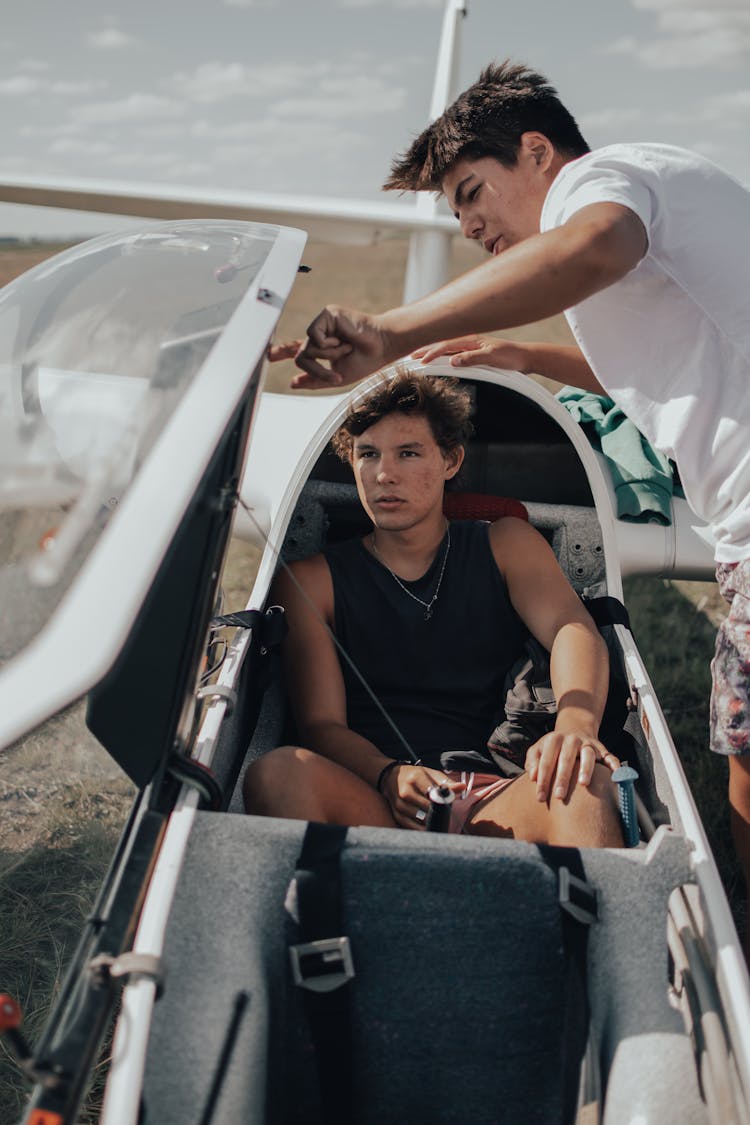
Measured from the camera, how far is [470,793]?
2076 mm

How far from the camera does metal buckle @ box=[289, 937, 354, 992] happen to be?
1481 mm

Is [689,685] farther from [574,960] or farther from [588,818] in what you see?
[574,960]

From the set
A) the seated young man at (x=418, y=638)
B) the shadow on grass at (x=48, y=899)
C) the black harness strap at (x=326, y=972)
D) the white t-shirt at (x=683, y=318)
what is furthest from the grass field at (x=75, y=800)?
the white t-shirt at (x=683, y=318)

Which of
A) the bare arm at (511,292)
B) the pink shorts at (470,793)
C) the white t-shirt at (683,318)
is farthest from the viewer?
the pink shorts at (470,793)

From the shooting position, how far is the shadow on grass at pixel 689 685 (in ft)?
10.3

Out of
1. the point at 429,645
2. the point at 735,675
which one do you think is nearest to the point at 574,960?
the point at 735,675

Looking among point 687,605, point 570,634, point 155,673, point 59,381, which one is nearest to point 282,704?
point 570,634

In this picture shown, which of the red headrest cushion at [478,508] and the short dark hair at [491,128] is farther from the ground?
the short dark hair at [491,128]

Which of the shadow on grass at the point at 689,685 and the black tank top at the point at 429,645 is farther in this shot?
the shadow on grass at the point at 689,685

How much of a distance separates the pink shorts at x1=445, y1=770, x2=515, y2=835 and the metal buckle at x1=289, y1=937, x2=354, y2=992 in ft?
1.72

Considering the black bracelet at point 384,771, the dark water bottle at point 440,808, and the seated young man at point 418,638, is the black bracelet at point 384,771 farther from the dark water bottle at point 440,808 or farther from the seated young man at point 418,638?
the dark water bottle at point 440,808

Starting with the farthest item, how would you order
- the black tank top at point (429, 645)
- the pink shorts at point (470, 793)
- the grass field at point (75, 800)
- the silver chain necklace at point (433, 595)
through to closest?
the silver chain necklace at point (433, 595)
the black tank top at point (429, 645)
the pink shorts at point (470, 793)
the grass field at point (75, 800)

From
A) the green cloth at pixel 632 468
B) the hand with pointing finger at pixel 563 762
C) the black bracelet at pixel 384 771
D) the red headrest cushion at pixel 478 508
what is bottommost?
the hand with pointing finger at pixel 563 762

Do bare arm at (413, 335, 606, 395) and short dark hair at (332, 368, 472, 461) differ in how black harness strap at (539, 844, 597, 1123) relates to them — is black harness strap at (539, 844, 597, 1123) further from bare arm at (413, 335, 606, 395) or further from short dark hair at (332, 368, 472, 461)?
bare arm at (413, 335, 606, 395)
